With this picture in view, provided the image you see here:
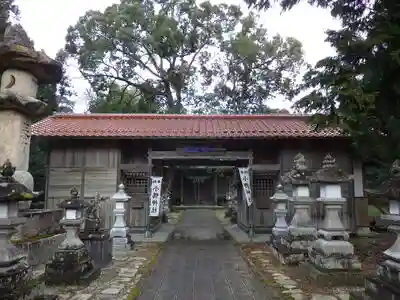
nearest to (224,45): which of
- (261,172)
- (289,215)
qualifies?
(261,172)

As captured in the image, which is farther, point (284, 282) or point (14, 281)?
point (284, 282)

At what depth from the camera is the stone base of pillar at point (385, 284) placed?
404 centimetres

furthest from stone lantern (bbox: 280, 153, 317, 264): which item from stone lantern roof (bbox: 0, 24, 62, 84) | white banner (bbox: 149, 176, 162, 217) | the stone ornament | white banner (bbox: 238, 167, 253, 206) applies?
stone lantern roof (bbox: 0, 24, 62, 84)

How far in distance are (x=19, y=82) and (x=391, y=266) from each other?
7.35m

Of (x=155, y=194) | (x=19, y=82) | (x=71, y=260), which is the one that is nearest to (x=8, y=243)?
(x=71, y=260)

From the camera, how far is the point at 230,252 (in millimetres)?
9953

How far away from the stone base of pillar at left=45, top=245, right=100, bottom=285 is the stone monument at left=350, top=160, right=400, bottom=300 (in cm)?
442

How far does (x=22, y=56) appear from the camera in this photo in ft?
23.4

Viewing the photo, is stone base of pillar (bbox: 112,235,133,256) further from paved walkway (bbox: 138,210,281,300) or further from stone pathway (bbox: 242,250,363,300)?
stone pathway (bbox: 242,250,363,300)

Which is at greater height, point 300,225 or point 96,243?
point 300,225

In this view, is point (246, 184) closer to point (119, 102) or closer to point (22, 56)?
point (22, 56)

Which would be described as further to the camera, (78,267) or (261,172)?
(261,172)

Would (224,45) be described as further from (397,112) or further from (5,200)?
(5,200)

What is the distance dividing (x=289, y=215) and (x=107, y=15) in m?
20.0
